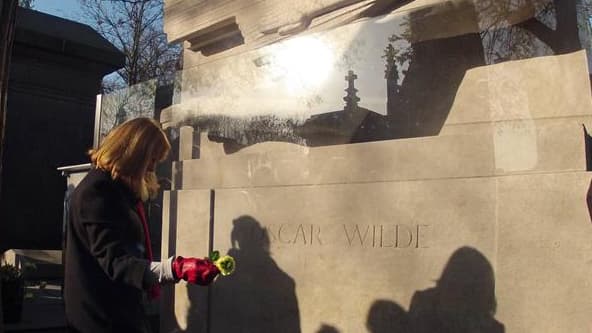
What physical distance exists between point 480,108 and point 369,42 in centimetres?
89

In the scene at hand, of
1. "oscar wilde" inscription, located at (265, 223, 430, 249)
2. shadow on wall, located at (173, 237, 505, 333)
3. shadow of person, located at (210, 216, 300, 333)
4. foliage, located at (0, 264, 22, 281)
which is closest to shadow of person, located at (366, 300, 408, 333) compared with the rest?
shadow on wall, located at (173, 237, 505, 333)

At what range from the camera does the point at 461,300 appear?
3.65 meters

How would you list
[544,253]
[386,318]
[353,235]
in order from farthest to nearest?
[353,235]
[386,318]
[544,253]

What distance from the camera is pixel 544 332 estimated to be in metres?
3.35

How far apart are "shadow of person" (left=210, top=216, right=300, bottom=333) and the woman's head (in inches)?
69.9

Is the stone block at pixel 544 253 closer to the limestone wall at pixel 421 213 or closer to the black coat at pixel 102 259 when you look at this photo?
the limestone wall at pixel 421 213

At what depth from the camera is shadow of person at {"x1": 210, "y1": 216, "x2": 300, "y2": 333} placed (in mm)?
4508

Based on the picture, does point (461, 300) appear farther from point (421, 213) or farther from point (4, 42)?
point (4, 42)

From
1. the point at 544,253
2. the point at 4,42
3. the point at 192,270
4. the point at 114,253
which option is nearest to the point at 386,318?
the point at 544,253

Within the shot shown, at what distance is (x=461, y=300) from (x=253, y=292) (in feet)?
5.38

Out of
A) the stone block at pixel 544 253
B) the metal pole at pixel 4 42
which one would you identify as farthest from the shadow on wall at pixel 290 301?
the metal pole at pixel 4 42

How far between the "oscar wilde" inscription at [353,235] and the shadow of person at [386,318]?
0.36 meters

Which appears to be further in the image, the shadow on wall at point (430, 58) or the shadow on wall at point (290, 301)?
the shadow on wall at point (430, 58)

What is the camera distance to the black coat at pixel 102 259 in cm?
271
